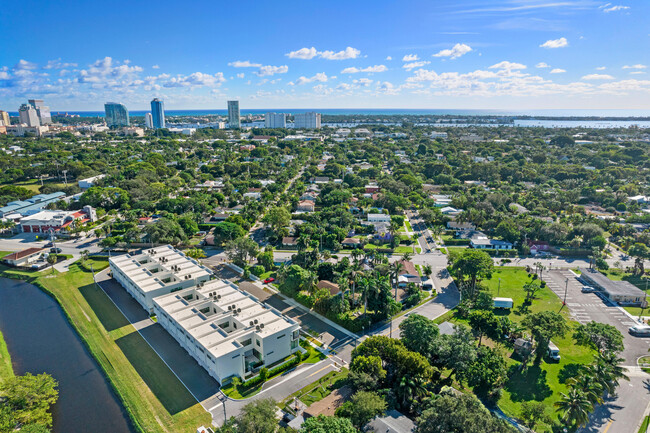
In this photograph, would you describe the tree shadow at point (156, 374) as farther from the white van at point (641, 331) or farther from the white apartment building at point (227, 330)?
the white van at point (641, 331)

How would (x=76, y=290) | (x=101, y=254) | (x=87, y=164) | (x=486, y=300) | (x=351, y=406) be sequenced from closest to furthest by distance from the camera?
(x=351, y=406), (x=486, y=300), (x=76, y=290), (x=101, y=254), (x=87, y=164)

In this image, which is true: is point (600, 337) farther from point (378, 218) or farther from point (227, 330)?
point (378, 218)

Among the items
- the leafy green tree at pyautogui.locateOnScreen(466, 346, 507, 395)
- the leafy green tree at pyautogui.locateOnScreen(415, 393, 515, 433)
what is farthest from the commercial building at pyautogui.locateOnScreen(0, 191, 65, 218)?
the leafy green tree at pyautogui.locateOnScreen(466, 346, 507, 395)

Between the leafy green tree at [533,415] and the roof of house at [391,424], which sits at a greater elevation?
the leafy green tree at [533,415]

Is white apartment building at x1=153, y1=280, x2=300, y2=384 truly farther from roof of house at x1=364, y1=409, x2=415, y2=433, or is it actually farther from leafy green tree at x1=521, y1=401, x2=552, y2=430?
leafy green tree at x1=521, y1=401, x2=552, y2=430

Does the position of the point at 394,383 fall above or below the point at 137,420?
above

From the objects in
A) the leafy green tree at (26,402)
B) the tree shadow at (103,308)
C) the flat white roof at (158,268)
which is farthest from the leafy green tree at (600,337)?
the tree shadow at (103,308)

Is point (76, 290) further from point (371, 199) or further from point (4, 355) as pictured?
point (371, 199)

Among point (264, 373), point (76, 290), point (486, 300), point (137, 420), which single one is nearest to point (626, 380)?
point (486, 300)
